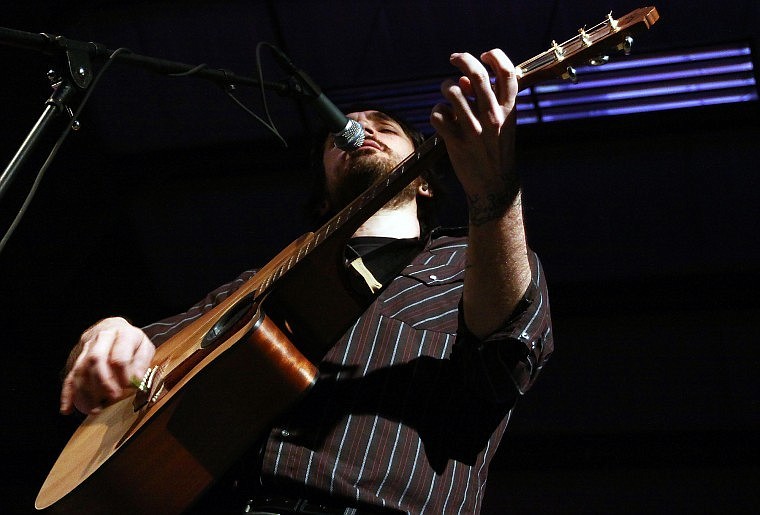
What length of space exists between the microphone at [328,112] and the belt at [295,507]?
0.74m

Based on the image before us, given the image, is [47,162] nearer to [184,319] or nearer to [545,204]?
[184,319]

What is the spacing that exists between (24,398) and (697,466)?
277 centimetres

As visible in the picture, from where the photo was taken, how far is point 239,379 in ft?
5.40

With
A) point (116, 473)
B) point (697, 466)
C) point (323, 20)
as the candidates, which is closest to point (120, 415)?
point (116, 473)

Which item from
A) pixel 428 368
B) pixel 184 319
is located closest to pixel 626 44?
pixel 428 368

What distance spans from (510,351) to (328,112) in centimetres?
61

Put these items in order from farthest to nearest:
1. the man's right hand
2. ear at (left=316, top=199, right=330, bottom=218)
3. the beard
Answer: ear at (left=316, top=199, right=330, bottom=218)
the beard
the man's right hand

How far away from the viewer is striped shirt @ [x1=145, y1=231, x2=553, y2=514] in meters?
1.73

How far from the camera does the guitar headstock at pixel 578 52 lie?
1.60 meters

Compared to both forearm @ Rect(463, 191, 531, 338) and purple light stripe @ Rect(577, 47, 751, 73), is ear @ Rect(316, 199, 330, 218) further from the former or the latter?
forearm @ Rect(463, 191, 531, 338)

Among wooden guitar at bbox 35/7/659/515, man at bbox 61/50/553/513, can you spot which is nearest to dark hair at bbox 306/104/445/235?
man at bbox 61/50/553/513

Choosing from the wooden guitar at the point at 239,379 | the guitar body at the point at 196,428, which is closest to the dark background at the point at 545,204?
the wooden guitar at the point at 239,379

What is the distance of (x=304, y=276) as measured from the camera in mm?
1784

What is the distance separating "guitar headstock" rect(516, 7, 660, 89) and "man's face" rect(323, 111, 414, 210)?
935 millimetres
